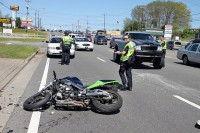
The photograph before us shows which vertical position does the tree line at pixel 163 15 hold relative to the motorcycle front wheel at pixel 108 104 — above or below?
above

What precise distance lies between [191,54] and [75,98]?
14901 millimetres

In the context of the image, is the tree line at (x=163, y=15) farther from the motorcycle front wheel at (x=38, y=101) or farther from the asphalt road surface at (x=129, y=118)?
the motorcycle front wheel at (x=38, y=101)

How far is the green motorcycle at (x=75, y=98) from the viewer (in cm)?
694

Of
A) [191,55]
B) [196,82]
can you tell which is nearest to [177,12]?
[191,55]

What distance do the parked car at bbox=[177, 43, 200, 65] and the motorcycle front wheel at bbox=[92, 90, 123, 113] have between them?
44.7 ft

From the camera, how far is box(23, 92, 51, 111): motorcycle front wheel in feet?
22.8

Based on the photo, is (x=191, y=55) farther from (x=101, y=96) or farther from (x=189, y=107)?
(x=101, y=96)

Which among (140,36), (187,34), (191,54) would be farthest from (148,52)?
(187,34)

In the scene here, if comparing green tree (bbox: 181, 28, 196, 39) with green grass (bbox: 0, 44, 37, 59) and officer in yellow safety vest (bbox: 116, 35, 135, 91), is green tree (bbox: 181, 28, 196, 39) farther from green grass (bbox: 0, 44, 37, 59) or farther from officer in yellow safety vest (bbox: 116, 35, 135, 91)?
officer in yellow safety vest (bbox: 116, 35, 135, 91)

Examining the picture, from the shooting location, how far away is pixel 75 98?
7004mm

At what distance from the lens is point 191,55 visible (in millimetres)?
20375

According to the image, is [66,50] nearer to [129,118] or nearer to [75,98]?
[75,98]

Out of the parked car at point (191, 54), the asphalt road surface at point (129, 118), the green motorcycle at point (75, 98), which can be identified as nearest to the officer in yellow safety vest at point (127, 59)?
the asphalt road surface at point (129, 118)

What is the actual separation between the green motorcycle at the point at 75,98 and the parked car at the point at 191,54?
45.1 ft
